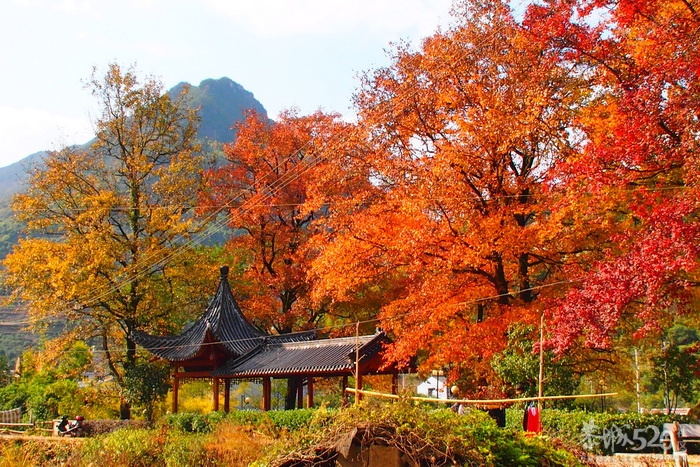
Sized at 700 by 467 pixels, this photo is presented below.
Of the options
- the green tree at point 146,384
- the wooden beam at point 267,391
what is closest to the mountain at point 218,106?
the green tree at point 146,384

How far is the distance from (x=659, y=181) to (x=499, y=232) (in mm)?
3592

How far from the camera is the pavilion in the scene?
63.6ft

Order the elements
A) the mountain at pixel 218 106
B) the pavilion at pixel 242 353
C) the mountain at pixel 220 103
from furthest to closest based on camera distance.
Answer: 1. the mountain at pixel 220 103
2. the mountain at pixel 218 106
3. the pavilion at pixel 242 353

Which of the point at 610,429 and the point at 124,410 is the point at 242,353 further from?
the point at 610,429

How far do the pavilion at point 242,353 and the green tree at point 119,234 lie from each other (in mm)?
2686

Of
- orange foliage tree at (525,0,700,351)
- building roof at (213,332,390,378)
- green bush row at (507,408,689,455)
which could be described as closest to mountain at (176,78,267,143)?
building roof at (213,332,390,378)

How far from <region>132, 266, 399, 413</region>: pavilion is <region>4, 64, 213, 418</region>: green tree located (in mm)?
2686

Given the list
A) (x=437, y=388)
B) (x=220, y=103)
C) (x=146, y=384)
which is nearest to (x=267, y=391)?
(x=146, y=384)

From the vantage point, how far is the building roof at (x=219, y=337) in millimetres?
22875

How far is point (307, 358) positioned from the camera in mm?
20078

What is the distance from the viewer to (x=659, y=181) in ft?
47.8

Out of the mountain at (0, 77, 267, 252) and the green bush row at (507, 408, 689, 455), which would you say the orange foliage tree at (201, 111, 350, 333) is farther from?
the mountain at (0, 77, 267, 252)

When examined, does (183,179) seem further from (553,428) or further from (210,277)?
(553,428)

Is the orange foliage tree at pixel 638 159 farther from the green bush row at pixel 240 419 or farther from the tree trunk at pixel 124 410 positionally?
the tree trunk at pixel 124 410
